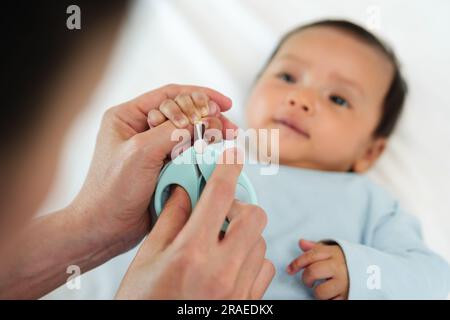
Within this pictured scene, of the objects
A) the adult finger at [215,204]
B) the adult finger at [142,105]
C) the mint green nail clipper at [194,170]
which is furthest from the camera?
the adult finger at [142,105]

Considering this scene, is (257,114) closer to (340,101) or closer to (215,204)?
(340,101)

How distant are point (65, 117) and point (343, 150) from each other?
0.91 m

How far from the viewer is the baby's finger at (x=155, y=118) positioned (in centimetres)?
78

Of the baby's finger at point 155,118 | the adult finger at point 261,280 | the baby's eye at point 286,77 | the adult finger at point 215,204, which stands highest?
the baby's eye at point 286,77

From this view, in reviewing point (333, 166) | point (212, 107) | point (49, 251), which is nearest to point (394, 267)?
point (333, 166)

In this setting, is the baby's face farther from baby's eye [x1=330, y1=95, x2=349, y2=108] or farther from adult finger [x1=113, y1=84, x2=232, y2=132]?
adult finger [x1=113, y1=84, x2=232, y2=132]

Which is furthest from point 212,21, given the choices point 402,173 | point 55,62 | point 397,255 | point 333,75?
point 55,62

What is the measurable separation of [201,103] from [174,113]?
1.9 inches

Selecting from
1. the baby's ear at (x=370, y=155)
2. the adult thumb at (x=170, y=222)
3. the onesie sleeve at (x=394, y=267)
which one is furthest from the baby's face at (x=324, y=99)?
the adult thumb at (x=170, y=222)

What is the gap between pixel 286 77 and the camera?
4.09 ft

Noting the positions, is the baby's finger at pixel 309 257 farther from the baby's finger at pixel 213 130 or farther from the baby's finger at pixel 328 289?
the baby's finger at pixel 213 130
